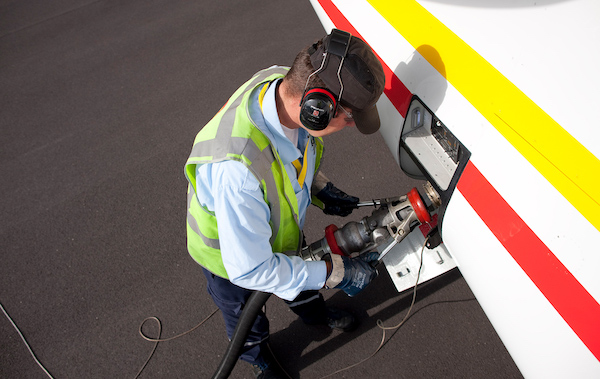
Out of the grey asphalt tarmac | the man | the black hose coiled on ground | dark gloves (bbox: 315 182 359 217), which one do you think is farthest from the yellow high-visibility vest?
the grey asphalt tarmac

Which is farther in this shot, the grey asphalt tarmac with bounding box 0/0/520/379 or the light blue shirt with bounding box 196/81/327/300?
the grey asphalt tarmac with bounding box 0/0/520/379

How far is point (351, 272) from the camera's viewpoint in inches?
75.6

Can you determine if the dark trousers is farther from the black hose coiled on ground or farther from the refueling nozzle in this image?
the refueling nozzle

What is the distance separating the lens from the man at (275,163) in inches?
55.5

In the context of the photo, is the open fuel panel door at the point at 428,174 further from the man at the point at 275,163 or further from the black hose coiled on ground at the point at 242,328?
the black hose coiled on ground at the point at 242,328

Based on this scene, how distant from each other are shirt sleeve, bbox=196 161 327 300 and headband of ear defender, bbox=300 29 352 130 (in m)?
0.32

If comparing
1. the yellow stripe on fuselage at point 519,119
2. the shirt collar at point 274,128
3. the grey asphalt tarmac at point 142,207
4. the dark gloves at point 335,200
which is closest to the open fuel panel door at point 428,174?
the yellow stripe on fuselage at point 519,119

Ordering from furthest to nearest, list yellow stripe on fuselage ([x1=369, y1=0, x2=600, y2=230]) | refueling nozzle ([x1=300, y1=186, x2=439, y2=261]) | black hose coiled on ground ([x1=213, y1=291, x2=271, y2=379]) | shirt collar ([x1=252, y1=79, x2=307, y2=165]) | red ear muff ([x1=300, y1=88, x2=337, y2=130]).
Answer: black hose coiled on ground ([x1=213, y1=291, x2=271, y2=379]) → refueling nozzle ([x1=300, y1=186, x2=439, y2=261]) → shirt collar ([x1=252, y1=79, x2=307, y2=165]) → red ear muff ([x1=300, y1=88, x2=337, y2=130]) → yellow stripe on fuselage ([x1=369, y1=0, x2=600, y2=230])

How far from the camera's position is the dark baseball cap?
1.39 meters

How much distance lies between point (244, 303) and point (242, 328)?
209mm

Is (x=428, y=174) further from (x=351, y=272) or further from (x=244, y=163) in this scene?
(x=244, y=163)

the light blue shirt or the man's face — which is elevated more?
the man's face

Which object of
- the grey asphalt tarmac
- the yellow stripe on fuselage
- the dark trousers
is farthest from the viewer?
the grey asphalt tarmac

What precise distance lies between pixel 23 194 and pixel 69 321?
1.61 meters
